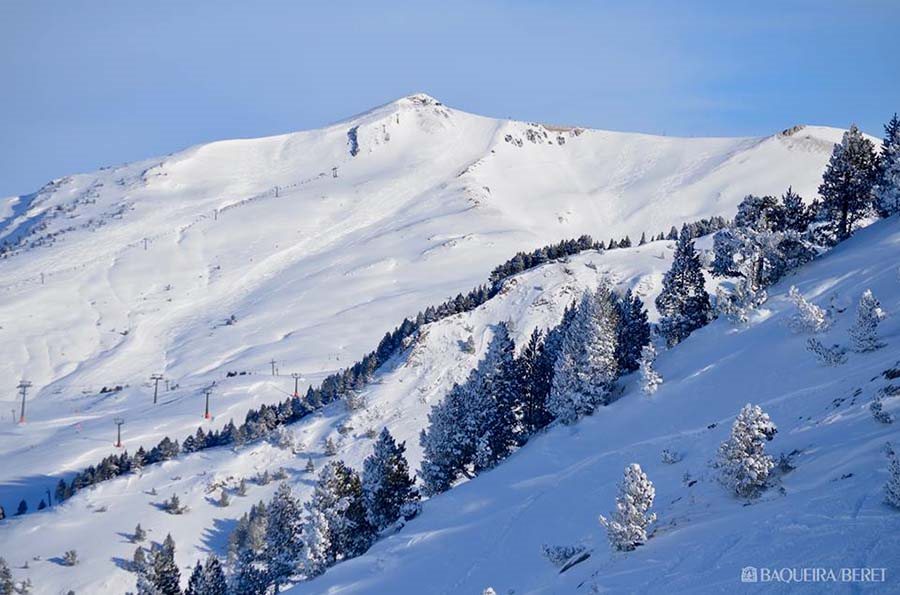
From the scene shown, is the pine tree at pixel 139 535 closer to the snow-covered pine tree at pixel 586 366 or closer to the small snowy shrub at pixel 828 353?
the snow-covered pine tree at pixel 586 366

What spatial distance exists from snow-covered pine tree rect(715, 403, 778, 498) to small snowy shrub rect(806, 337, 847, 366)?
38.1ft

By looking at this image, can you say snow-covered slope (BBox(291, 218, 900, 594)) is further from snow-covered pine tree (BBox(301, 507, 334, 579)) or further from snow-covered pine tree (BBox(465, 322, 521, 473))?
snow-covered pine tree (BBox(301, 507, 334, 579))

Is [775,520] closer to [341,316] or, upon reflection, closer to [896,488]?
[896,488]

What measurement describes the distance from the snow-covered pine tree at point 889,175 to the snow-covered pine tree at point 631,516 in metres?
41.7

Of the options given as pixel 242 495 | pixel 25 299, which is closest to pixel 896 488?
pixel 242 495

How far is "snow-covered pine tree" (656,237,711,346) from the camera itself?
187 ft

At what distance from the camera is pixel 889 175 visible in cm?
5428

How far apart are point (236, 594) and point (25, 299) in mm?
151791

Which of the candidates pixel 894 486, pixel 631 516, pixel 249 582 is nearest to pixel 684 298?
pixel 249 582

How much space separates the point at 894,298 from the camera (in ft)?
124

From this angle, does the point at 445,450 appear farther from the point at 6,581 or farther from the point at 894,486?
the point at 6,581

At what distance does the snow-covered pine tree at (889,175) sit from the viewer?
176 ft

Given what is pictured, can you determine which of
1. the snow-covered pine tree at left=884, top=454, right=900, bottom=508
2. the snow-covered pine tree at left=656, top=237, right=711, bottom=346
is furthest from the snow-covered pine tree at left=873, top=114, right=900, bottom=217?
the snow-covered pine tree at left=884, top=454, right=900, bottom=508

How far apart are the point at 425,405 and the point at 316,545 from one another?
38.2m
